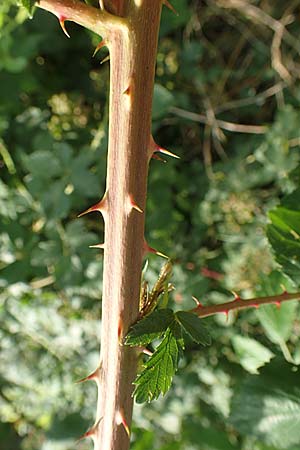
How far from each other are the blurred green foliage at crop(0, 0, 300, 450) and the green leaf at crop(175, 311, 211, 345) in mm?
408

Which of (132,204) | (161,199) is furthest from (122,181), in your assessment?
(161,199)

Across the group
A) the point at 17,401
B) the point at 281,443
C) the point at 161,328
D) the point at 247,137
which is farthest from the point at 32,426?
the point at 161,328

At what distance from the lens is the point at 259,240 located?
132cm

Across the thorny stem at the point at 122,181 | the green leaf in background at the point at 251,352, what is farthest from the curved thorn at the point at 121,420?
the green leaf in background at the point at 251,352

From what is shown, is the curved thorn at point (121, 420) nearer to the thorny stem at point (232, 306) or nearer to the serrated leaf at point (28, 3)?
the thorny stem at point (232, 306)

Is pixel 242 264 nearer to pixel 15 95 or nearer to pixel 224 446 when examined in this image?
pixel 224 446

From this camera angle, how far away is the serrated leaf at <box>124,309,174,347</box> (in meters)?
0.49

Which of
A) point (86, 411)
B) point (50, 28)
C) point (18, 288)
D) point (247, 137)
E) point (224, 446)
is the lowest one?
point (86, 411)

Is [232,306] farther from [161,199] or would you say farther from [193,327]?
[161,199]

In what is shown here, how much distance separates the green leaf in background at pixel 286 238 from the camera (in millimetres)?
737

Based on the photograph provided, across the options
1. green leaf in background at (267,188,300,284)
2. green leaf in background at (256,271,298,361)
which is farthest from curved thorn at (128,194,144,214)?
green leaf in background at (256,271,298,361)

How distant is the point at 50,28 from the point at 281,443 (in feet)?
3.62

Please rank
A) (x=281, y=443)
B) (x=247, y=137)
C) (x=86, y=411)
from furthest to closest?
1. (x=247, y=137)
2. (x=86, y=411)
3. (x=281, y=443)

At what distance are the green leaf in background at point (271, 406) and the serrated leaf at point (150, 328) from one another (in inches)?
11.8
